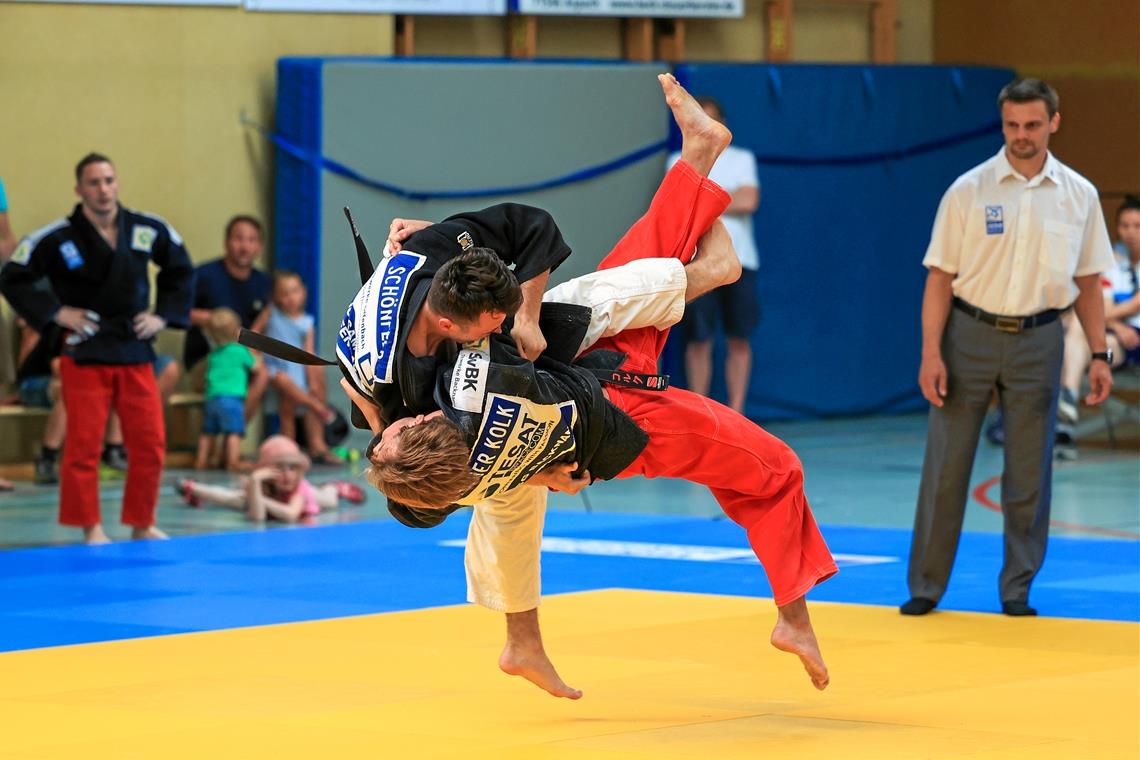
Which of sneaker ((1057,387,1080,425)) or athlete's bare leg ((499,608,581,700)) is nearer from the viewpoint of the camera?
athlete's bare leg ((499,608,581,700))

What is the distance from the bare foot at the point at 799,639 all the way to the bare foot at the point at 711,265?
811 millimetres

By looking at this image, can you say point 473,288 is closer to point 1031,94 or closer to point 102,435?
point 1031,94

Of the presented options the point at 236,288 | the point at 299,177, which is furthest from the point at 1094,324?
the point at 299,177

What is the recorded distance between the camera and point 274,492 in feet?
31.2

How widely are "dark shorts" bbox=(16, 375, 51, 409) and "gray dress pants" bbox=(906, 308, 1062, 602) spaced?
6044mm

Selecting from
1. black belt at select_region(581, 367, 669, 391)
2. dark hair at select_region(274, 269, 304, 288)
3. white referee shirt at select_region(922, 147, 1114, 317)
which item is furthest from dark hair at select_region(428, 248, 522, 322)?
dark hair at select_region(274, 269, 304, 288)

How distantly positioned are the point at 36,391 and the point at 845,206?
621 centimetres

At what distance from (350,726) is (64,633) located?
1944 mm

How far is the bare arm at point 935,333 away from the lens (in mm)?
6648

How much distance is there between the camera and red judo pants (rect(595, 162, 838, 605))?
14.7ft

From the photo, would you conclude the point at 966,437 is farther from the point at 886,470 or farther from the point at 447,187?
the point at 447,187

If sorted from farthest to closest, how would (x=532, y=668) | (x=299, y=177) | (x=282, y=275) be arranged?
(x=299, y=177)
(x=282, y=275)
(x=532, y=668)

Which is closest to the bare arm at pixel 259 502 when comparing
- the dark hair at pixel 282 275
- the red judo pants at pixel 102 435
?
the red judo pants at pixel 102 435

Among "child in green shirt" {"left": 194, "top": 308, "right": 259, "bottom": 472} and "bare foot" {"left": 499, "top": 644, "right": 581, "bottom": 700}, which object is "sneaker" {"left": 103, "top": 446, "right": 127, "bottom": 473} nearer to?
"child in green shirt" {"left": 194, "top": 308, "right": 259, "bottom": 472}
